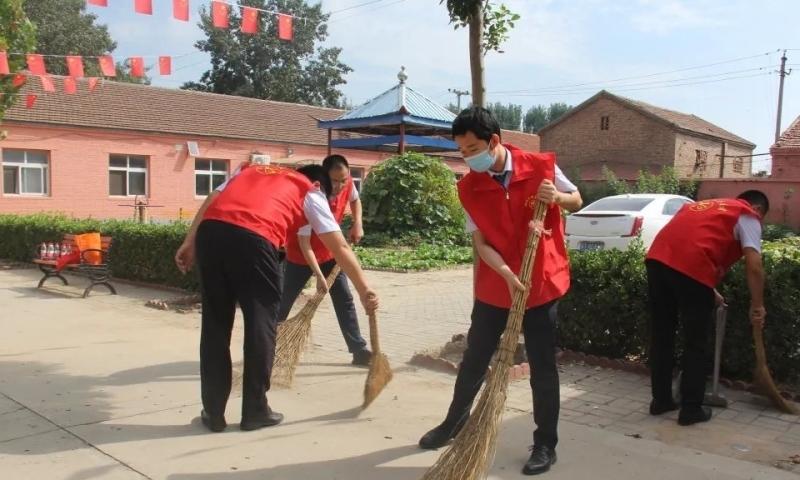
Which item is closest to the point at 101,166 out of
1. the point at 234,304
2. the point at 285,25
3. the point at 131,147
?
the point at 131,147

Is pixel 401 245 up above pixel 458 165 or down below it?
below

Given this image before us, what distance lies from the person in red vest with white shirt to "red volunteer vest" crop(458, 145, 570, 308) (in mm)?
1050

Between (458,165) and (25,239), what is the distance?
23.2m

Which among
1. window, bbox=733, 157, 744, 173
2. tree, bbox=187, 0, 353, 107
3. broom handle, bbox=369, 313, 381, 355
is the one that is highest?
tree, bbox=187, 0, 353, 107

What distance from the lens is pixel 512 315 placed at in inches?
130

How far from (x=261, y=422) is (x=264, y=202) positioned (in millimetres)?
1288

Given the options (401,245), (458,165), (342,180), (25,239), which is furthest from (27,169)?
(342,180)

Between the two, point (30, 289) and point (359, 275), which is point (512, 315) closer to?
point (359, 275)

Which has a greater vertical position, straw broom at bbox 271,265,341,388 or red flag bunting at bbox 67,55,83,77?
red flag bunting at bbox 67,55,83,77

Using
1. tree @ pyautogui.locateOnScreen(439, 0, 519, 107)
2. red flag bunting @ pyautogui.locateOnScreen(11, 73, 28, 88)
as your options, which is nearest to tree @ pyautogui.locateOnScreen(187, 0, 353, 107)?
red flag bunting @ pyautogui.locateOnScreen(11, 73, 28, 88)

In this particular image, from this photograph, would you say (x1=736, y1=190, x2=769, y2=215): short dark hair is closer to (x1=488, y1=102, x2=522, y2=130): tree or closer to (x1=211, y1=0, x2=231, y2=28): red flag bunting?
(x1=211, y1=0, x2=231, y2=28): red flag bunting

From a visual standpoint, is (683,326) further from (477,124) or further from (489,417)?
(477,124)

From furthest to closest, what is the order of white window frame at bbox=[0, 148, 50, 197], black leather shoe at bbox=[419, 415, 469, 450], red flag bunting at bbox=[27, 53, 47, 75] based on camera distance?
1. white window frame at bbox=[0, 148, 50, 197]
2. red flag bunting at bbox=[27, 53, 47, 75]
3. black leather shoe at bbox=[419, 415, 469, 450]

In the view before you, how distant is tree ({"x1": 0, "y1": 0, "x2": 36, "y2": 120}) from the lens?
13359mm
